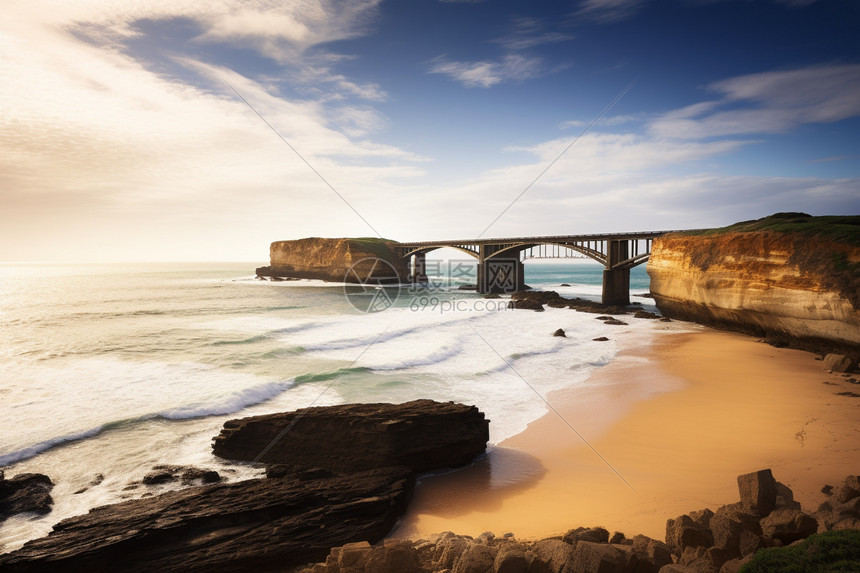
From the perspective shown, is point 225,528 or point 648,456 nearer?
point 225,528

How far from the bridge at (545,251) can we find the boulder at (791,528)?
33088 millimetres

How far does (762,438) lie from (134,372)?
21.1 m

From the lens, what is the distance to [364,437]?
26.9 ft

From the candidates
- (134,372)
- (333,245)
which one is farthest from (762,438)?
(333,245)

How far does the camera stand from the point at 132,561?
5.39 meters

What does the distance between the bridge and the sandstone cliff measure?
903 cm

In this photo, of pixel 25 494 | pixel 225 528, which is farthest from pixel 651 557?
pixel 25 494

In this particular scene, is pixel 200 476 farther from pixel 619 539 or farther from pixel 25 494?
pixel 619 539

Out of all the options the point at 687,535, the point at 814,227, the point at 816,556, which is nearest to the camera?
the point at 816,556

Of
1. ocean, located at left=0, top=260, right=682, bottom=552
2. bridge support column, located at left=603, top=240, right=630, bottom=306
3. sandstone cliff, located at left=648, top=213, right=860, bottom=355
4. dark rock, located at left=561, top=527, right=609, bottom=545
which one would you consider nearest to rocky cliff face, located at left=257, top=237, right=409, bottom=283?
ocean, located at left=0, top=260, right=682, bottom=552

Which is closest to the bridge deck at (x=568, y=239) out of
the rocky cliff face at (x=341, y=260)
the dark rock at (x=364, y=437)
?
the rocky cliff face at (x=341, y=260)

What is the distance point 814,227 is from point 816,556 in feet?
68.6

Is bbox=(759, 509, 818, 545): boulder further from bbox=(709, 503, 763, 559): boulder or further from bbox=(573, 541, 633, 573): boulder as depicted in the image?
bbox=(573, 541, 633, 573): boulder

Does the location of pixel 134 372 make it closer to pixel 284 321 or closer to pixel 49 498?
pixel 49 498
